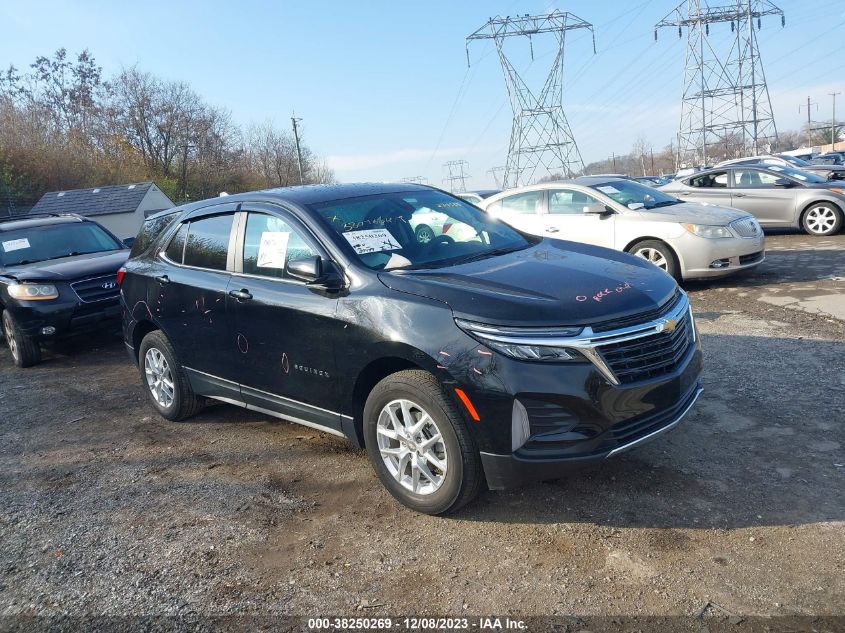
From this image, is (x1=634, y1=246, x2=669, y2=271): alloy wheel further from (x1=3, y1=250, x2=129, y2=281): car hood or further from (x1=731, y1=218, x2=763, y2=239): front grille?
(x1=3, y1=250, x2=129, y2=281): car hood

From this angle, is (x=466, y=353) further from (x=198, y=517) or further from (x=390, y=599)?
(x=198, y=517)

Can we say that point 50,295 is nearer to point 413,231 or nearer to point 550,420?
point 413,231

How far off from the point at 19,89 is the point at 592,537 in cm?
4889

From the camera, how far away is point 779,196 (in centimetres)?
1282

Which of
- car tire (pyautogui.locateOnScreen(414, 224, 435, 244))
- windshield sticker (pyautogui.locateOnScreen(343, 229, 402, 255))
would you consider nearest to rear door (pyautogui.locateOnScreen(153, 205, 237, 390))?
windshield sticker (pyautogui.locateOnScreen(343, 229, 402, 255))

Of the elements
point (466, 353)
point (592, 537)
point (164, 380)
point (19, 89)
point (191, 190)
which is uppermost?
point (19, 89)

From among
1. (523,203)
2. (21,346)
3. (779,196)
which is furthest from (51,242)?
(779,196)

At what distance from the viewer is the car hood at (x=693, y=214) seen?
877cm

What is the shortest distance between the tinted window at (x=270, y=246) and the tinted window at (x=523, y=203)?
635 centimetres

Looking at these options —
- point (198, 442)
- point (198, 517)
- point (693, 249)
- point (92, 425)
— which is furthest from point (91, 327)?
point (693, 249)

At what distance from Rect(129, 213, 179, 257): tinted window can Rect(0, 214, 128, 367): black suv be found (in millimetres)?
→ 2043

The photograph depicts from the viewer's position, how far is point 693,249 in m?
8.63

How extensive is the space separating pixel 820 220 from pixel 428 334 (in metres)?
12.1

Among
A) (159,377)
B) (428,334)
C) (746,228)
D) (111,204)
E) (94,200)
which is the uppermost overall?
(94,200)
